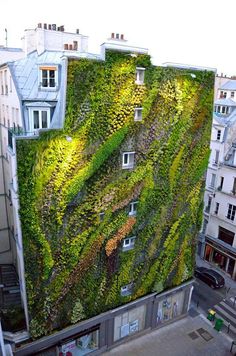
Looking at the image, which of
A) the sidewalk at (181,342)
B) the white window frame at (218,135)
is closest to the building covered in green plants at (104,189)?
the sidewalk at (181,342)

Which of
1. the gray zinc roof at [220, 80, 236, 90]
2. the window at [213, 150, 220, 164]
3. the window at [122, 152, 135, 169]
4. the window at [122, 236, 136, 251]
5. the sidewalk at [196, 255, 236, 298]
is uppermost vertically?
the gray zinc roof at [220, 80, 236, 90]

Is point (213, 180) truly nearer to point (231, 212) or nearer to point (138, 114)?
point (231, 212)

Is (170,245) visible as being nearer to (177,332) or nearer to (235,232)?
(177,332)

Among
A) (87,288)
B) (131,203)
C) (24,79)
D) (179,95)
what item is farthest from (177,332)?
(24,79)

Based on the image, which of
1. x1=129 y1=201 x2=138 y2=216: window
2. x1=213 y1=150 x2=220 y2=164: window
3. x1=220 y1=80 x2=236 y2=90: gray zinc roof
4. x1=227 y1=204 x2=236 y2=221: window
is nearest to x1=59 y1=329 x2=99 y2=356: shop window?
x1=129 y1=201 x2=138 y2=216: window

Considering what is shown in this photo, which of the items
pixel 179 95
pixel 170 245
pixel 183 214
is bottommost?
pixel 170 245

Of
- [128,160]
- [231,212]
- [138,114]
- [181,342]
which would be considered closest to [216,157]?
[231,212]

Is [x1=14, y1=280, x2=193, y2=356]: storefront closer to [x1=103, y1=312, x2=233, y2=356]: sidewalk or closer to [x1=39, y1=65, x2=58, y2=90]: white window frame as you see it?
[x1=103, y1=312, x2=233, y2=356]: sidewalk

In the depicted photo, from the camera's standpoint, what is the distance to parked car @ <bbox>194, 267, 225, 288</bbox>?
3781 centimetres

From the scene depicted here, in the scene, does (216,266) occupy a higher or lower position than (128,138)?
lower

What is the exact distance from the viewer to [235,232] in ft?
128

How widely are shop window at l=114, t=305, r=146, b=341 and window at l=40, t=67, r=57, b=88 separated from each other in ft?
73.0

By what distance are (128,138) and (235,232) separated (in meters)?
24.7

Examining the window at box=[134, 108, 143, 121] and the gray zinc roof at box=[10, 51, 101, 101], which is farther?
the window at box=[134, 108, 143, 121]
